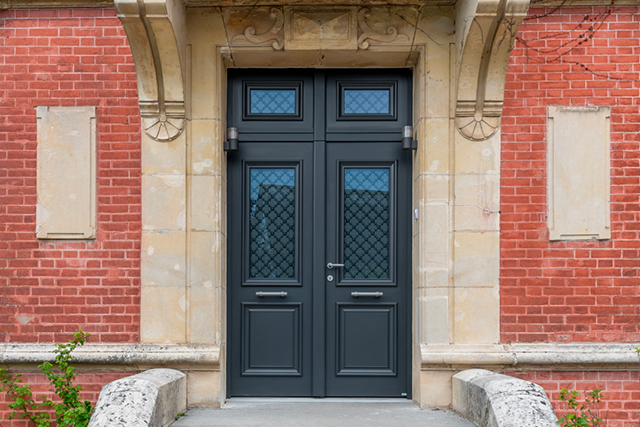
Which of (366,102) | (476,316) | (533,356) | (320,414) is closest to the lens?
(320,414)

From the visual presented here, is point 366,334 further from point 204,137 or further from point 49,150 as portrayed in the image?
point 49,150

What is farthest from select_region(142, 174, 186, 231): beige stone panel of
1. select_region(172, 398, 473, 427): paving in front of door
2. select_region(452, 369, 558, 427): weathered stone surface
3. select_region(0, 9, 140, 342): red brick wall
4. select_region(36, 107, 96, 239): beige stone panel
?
select_region(452, 369, 558, 427): weathered stone surface

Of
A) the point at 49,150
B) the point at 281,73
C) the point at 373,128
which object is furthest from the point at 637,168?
the point at 49,150

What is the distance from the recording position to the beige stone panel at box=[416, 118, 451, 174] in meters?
6.15

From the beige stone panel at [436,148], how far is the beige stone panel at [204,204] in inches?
71.1

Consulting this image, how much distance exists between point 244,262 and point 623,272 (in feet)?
10.8

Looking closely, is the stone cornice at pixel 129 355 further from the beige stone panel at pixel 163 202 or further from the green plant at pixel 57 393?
the beige stone panel at pixel 163 202

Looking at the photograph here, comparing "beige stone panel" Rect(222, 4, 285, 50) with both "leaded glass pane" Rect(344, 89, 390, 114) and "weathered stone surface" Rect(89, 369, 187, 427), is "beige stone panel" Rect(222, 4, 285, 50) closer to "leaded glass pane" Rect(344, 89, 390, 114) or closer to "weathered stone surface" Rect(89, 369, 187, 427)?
"leaded glass pane" Rect(344, 89, 390, 114)

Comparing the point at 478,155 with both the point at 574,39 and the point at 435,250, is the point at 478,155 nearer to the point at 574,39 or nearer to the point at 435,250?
the point at 435,250

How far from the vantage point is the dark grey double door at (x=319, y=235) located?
6.41 m

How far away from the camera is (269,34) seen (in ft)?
20.4

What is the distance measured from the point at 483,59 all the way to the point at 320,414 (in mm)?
3214

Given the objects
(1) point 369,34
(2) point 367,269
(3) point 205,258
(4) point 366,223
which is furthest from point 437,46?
(3) point 205,258

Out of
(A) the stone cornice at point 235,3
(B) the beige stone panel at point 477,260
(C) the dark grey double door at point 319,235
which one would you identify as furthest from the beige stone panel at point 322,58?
(B) the beige stone panel at point 477,260
